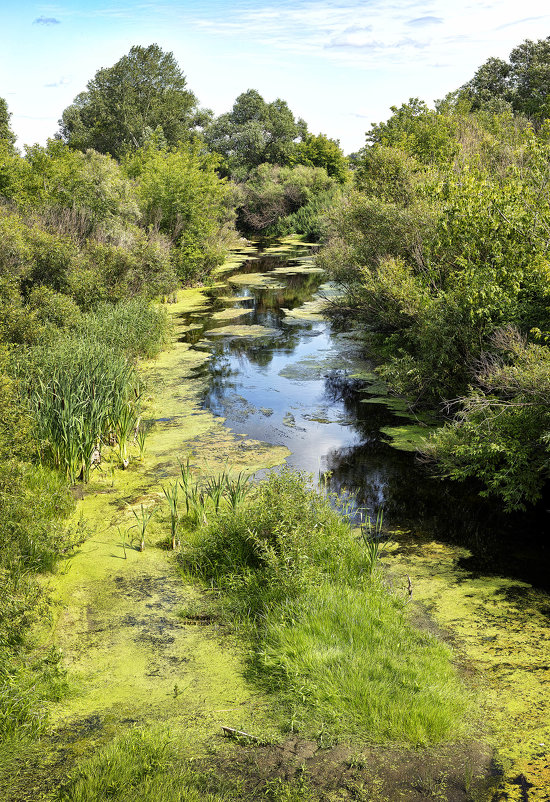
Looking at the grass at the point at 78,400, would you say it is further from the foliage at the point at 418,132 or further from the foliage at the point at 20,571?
the foliage at the point at 418,132

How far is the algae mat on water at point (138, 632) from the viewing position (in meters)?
5.05

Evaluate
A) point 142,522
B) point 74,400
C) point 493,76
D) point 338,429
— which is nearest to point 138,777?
point 142,522

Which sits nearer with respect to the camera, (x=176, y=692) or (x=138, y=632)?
(x=176, y=692)

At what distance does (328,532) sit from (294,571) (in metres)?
0.92

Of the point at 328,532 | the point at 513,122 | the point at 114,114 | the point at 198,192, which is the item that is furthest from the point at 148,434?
the point at 114,114

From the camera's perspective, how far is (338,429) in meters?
12.4

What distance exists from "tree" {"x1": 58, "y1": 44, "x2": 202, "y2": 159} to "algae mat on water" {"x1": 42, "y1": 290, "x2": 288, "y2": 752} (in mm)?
53342

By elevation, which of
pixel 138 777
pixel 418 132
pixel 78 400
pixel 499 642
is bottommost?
pixel 499 642

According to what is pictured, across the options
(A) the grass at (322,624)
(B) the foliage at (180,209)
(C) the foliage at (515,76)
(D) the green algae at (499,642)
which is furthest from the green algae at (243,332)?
(C) the foliage at (515,76)

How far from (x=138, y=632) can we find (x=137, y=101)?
2403 inches

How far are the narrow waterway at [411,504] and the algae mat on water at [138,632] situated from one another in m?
1.74

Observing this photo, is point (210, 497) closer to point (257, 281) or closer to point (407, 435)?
point (407, 435)

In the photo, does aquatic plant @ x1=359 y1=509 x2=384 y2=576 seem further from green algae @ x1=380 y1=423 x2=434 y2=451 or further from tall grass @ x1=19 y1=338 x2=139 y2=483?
tall grass @ x1=19 y1=338 x2=139 y2=483

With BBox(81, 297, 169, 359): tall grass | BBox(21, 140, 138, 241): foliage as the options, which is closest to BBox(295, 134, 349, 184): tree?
BBox(21, 140, 138, 241): foliage
